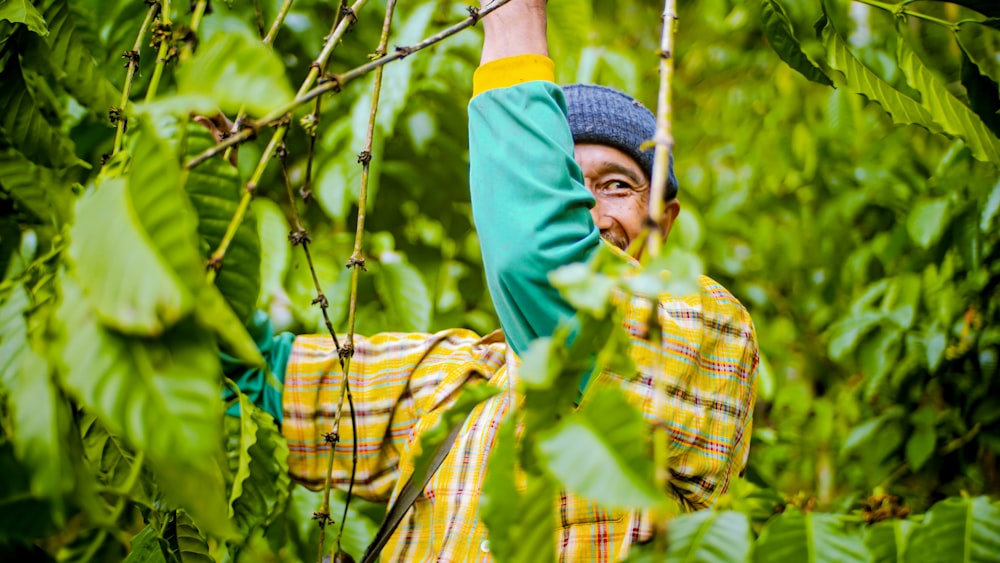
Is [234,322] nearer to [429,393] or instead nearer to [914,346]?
[429,393]

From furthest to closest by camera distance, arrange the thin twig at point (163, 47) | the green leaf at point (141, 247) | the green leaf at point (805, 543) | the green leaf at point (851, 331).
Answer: the green leaf at point (851, 331)
the thin twig at point (163, 47)
the green leaf at point (805, 543)
the green leaf at point (141, 247)

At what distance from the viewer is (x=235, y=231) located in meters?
0.52

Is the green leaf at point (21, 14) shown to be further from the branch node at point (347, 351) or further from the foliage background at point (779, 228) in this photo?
the branch node at point (347, 351)

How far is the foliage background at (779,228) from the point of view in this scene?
3.75 ft

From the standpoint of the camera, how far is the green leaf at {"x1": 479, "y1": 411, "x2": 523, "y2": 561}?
43 cm

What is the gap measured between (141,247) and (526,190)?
38 cm

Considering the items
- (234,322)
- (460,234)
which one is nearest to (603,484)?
(234,322)

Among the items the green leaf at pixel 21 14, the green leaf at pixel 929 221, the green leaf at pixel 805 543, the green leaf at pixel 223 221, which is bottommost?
the green leaf at pixel 805 543

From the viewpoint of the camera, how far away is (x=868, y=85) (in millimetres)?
713

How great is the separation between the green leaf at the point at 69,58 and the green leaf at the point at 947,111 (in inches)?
26.3

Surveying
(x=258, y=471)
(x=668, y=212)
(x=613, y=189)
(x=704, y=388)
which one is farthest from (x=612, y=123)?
(x=258, y=471)

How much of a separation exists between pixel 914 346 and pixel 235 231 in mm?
1220

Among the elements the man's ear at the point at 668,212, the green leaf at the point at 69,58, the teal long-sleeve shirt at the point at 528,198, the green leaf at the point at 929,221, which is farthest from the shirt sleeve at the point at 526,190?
the green leaf at the point at 929,221

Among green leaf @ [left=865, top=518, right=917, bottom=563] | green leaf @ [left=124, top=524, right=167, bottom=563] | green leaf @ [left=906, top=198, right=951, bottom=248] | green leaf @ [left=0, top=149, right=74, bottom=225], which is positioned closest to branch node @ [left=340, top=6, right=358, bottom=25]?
green leaf @ [left=0, top=149, right=74, bottom=225]
